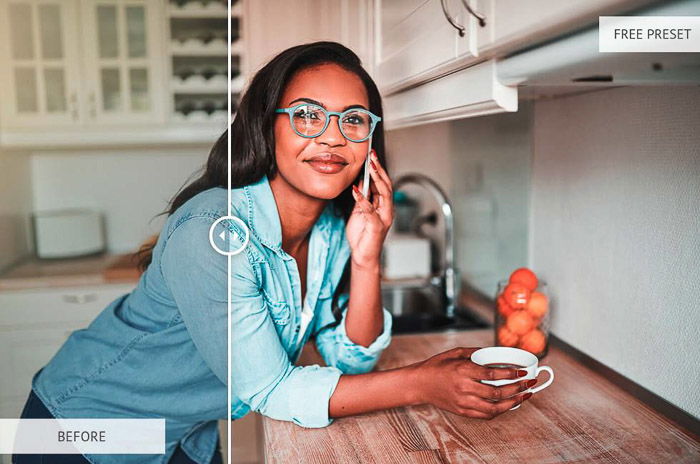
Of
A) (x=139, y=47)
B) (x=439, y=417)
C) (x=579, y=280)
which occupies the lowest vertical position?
(x=439, y=417)

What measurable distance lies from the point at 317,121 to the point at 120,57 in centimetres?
27

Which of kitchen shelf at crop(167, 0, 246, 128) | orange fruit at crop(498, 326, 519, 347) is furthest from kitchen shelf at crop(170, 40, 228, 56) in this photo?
orange fruit at crop(498, 326, 519, 347)

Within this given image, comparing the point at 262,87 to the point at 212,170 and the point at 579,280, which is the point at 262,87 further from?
the point at 579,280

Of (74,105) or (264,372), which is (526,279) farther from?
(74,105)

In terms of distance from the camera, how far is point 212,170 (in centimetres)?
84

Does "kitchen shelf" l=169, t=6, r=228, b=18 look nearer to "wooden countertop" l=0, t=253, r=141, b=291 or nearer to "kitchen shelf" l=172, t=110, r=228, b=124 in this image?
"kitchen shelf" l=172, t=110, r=228, b=124

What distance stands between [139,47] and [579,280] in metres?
0.81

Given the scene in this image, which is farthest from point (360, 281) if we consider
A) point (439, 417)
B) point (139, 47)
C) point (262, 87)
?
point (139, 47)

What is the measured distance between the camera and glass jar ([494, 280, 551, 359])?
1067mm

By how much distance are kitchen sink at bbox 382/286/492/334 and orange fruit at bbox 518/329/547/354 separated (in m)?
0.09

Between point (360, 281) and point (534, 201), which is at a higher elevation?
point (534, 201)

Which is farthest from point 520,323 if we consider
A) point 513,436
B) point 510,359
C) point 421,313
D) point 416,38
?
point 416,38

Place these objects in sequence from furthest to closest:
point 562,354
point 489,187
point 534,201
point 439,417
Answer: point 489,187
point 534,201
point 562,354
point 439,417

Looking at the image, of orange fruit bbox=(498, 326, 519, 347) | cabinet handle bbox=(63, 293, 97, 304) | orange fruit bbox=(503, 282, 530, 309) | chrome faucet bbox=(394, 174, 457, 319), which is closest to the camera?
cabinet handle bbox=(63, 293, 97, 304)
